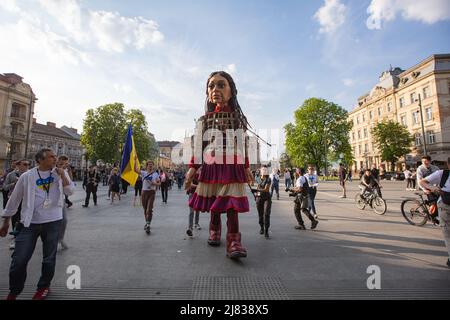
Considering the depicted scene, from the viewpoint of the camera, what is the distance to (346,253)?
442 cm

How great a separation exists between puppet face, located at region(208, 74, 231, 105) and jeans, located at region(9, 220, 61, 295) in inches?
125

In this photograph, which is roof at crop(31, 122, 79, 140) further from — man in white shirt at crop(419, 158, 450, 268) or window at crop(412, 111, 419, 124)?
window at crop(412, 111, 419, 124)

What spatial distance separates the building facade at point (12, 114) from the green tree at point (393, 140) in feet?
194

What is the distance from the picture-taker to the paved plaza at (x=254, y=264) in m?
2.91

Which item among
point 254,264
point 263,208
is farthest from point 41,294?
point 263,208

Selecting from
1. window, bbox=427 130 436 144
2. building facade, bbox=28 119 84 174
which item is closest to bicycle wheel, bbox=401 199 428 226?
window, bbox=427 130 436 144

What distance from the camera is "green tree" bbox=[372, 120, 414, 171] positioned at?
40125 mm

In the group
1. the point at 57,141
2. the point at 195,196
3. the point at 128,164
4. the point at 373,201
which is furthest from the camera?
the point at 57,141

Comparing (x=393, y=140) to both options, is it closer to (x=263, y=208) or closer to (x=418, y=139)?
(x=418, y=139)

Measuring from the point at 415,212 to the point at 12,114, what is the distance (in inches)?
A: 2238

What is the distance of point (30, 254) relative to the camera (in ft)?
9.19

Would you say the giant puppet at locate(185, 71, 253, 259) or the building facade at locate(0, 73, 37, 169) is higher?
the building facade at locate(0, 73, 37, 169)

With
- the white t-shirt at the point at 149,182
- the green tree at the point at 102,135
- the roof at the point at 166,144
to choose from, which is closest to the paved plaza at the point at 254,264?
the white t-shirt at the point at 149,182
